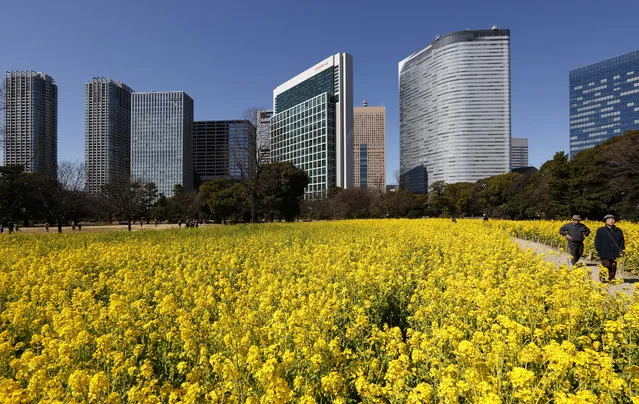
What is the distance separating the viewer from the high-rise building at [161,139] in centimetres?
13312

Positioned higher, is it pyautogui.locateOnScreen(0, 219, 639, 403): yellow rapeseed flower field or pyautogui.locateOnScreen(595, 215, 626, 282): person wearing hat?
pyautogui.locateOnScreen(595, 215, 626, 282): person wearing hat

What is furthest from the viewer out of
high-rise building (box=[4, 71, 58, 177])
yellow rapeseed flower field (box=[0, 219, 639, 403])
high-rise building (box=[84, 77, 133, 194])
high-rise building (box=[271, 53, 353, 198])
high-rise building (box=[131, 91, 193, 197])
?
high-rise building (box=[131, 91, 193, 197])

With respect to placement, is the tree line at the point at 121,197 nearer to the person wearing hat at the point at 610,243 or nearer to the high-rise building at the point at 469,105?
the person wearing hat at the point at 610,243

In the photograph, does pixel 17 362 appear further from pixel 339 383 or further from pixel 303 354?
pixel 339 383

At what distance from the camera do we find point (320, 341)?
2562mm

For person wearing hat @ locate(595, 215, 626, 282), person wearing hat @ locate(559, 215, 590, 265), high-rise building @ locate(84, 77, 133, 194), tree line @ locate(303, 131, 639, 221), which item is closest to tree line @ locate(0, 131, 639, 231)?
tree line @ locate(303, 131, 639, 221)

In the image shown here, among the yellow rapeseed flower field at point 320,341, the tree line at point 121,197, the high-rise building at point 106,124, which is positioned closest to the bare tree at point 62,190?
the tree line at point 121,197

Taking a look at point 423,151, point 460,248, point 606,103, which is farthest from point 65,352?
point 606,103

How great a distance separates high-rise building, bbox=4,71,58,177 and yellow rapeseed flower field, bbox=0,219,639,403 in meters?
53.5

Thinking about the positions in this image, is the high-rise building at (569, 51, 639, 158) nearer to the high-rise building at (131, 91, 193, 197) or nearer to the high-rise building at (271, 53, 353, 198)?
the high-rise building at (271, 53, 353, 198)

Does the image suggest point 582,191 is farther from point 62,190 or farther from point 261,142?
point 62,190

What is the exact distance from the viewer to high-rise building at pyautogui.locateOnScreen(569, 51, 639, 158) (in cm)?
12694

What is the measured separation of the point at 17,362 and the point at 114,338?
0.65m

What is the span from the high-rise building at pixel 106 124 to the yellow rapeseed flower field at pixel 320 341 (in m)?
93.3
